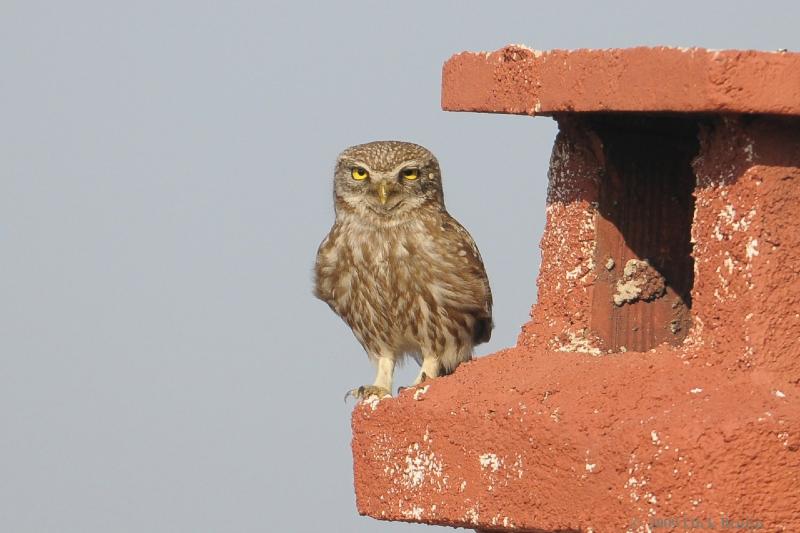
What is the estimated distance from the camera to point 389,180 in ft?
26.2

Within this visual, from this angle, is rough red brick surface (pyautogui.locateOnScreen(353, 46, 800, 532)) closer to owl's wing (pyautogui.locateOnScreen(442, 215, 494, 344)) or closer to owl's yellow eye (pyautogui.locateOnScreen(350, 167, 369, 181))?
owl's wing (pyautogui.locateOnScreen(442, 215, 494, 344))

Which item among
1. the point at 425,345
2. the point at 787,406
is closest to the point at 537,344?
the point at 787,406

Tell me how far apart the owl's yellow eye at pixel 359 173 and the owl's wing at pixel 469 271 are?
15.9 inches

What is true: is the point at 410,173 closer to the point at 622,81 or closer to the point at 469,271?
the point at 469,271

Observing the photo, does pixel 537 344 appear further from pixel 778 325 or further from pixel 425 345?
pixel 425 345

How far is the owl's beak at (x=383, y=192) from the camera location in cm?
793

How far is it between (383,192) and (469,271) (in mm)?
502

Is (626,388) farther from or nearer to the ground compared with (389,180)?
nearer to the ground

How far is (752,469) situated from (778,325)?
0.56 meters

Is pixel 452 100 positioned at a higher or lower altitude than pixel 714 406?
higher

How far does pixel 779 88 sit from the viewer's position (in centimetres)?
482

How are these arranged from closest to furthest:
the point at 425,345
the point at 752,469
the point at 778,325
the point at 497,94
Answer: the point at 752,469, the point at 778,325, the point at 497,94, the point at 425,345

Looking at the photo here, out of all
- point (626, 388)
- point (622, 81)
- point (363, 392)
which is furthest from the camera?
point (363, 392)

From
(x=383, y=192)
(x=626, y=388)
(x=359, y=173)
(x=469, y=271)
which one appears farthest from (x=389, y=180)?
(x=626, y=388)
